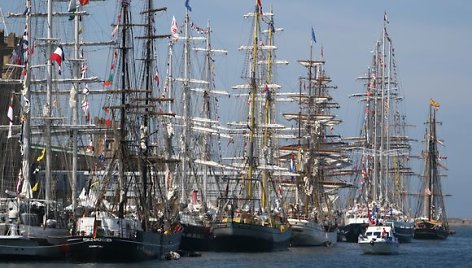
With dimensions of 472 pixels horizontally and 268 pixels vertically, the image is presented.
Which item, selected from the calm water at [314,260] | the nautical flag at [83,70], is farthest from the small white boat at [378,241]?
the nautical flag at [83,70]

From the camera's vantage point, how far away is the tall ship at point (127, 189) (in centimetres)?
8281

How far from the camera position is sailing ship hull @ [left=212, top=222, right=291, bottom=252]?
106 metres

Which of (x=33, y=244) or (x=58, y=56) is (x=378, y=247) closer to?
(x=58, y=56)

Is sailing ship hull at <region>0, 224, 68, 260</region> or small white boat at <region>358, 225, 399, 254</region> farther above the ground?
sailing ship hull at <region>0, 224, 68, 260</region>

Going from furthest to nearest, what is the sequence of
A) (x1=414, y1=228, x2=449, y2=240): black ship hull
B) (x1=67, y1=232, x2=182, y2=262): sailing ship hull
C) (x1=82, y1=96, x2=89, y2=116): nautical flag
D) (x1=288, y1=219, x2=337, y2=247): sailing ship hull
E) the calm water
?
(x1=414, y1=228, x2=449, y2=240): black ship hull < (x1=288, y1=219, x2=337, y2=247): sailing ship hull < (x1=82, y1=96, x2=89, y2=116): nautical flag < the calm water < (x1=67, y1=232, x2=182, y2=262): sailing ship hull

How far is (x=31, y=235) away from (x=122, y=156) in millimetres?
9346

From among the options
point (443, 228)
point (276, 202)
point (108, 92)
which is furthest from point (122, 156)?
point (443, 228)

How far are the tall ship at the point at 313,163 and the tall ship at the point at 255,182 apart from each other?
452 cm

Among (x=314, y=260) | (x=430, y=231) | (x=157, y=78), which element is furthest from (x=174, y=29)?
(x=430, y=231)

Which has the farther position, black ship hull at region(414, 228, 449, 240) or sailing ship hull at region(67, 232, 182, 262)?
black ship hull at region(414, 228, 449, 240)

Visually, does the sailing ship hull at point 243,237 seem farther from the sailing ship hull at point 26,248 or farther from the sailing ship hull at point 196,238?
the sailing ship hull at point 26,248

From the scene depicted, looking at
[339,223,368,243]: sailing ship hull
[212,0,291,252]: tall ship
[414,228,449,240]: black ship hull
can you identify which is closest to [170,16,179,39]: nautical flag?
[212,0,291,252]: tall ship

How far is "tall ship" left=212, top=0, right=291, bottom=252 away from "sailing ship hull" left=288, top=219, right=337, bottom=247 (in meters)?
3.06

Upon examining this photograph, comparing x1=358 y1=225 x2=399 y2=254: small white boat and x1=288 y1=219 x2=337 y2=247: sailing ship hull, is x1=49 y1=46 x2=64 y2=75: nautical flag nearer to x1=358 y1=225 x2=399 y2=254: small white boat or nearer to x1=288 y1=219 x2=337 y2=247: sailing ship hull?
x1=358 y1=225 x2=399 y2=254: small white boat
